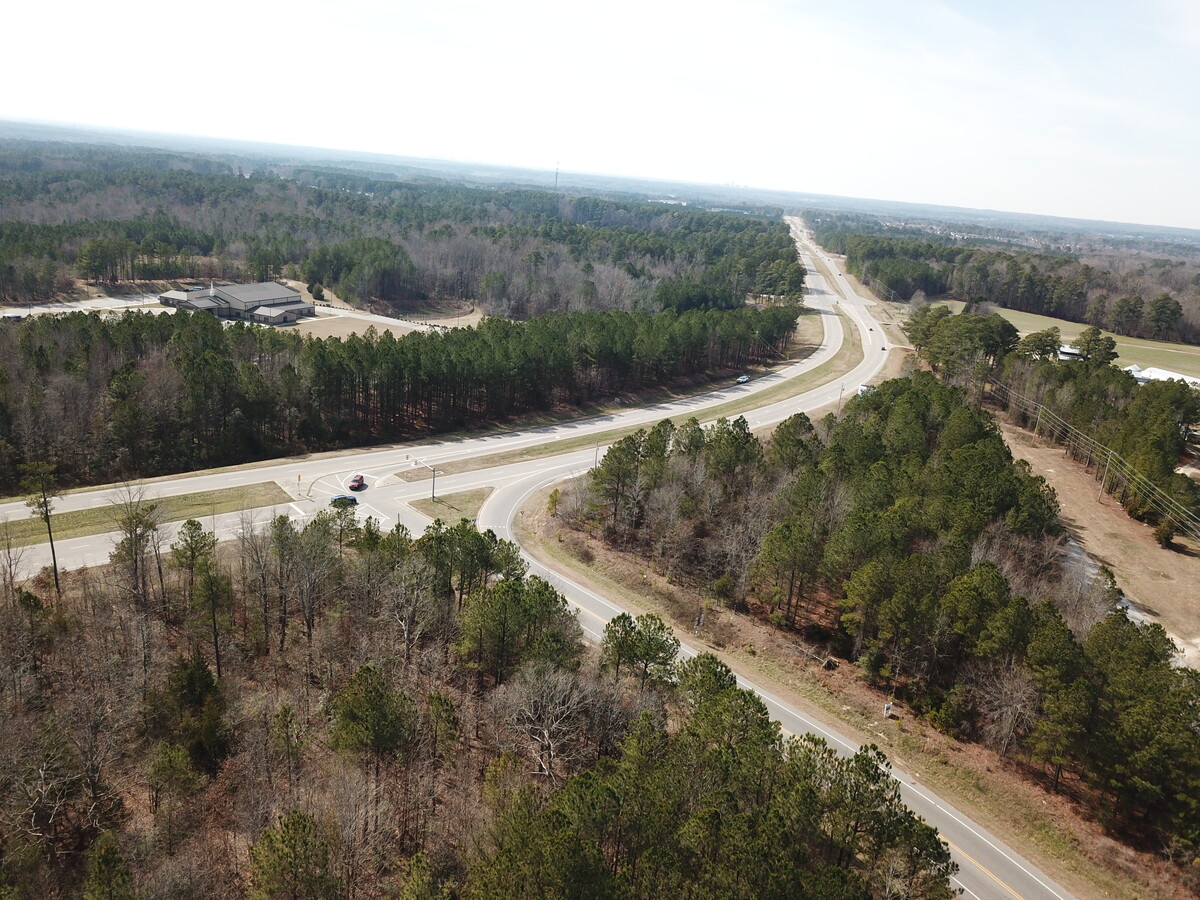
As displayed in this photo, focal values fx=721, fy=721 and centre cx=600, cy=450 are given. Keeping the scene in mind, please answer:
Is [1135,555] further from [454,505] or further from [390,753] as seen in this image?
[390,753]

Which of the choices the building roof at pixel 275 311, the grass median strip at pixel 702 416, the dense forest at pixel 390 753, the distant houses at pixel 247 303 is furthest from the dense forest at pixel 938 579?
the distant houses at pixel 247 303

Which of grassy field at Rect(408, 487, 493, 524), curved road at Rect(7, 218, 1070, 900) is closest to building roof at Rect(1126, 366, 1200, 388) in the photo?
curved road at Rect(7, 218, 1070, 900)

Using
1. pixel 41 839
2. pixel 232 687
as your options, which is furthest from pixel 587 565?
pixel 41 839

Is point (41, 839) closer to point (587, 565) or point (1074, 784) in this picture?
point (587, 565)

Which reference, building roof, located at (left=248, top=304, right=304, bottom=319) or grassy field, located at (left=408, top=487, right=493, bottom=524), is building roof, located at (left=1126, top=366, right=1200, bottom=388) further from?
building roof, located at (left=248, top=304, right=304, bottom=319)

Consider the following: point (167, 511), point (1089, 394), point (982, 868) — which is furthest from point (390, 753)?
point (1089, 394)
